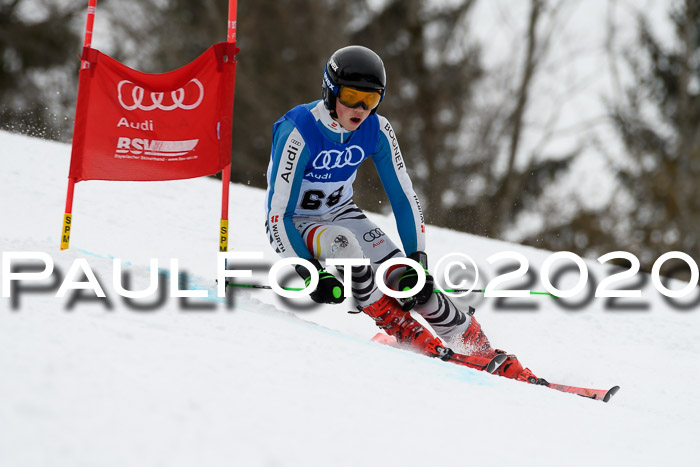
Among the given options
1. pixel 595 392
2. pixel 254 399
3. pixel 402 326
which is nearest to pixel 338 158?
pixel 402 326

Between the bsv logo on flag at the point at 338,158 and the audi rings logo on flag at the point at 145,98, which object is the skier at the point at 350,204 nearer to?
the bsv logo on flag at the point at 338,158

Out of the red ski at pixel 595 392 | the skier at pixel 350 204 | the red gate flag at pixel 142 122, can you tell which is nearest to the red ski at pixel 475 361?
the skier at pixel 350 204

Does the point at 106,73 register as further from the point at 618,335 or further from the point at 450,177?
the point at 450,177

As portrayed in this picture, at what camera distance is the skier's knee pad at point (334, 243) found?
12.2 ft

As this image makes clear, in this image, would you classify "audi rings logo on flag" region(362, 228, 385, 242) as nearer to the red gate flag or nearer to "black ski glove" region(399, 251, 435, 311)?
"black ski glove" region(399, 251, 435, 311)

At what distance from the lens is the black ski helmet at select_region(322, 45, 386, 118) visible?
367 cm

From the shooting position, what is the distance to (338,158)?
3883 mm

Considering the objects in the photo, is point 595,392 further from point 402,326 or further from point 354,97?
point 354,97

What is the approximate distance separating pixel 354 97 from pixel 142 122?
1.42 meters

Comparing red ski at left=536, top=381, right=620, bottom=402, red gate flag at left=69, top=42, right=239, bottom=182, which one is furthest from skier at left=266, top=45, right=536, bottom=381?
red gate flag at left=69, top=42, right=239, bottom=182

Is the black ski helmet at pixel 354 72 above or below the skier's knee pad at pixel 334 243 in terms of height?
above

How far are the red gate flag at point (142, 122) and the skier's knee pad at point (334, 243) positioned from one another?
1.01 meters

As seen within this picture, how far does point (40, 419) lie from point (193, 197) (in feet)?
21.1

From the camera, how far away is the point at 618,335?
5648mm
